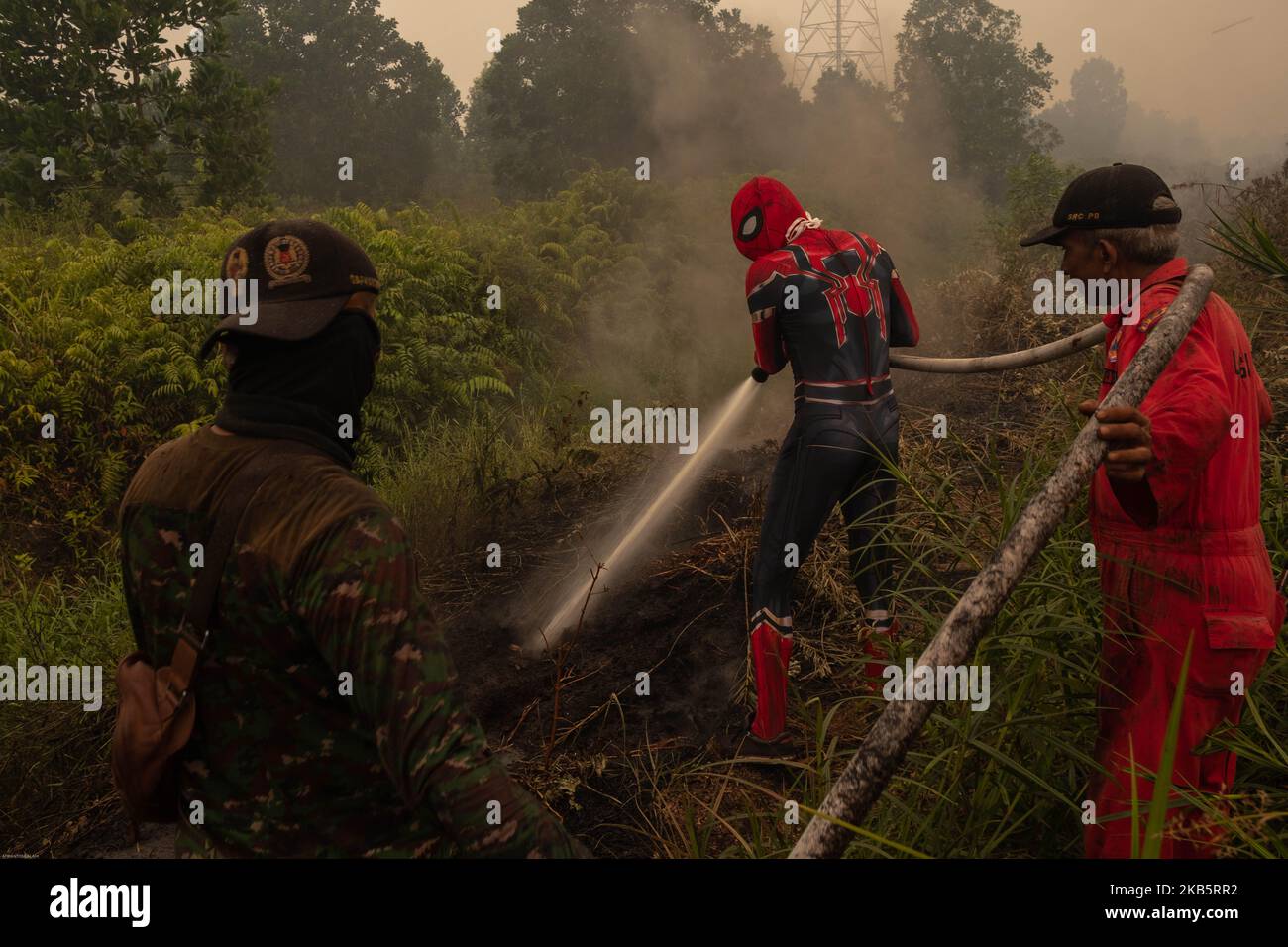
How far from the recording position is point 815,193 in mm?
17438

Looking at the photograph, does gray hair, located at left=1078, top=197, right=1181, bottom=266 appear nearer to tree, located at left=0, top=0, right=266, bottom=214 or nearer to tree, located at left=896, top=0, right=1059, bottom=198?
tree, located at left=0, top=0, right=266, bottom=214

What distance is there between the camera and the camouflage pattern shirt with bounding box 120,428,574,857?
146cm

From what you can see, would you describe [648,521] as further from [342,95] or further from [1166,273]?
[342,95]

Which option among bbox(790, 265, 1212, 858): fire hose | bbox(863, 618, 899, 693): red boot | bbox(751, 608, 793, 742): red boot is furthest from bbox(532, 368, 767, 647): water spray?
bbox(790, 265, 1212, 858): fire hose

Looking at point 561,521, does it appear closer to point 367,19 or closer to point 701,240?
point 701,240

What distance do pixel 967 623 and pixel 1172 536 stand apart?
970 mm

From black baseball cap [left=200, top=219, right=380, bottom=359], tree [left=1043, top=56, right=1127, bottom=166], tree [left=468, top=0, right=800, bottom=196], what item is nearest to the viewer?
black baseball cap [left=200, top=219, right=380, bottom=359]

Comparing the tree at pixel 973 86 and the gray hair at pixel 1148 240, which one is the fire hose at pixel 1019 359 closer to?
the gray hair at pixel 1148 240

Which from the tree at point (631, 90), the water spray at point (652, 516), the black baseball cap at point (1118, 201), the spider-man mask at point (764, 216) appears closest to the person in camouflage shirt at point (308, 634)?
the black baseball cap at point (1118, 201)

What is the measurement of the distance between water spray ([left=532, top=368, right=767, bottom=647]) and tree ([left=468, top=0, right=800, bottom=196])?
1773cm

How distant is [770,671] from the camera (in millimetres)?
3959

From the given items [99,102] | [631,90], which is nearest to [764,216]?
[99,102]

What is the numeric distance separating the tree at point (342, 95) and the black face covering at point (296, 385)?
26.1 meters

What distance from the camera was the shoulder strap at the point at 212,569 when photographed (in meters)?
1.54
